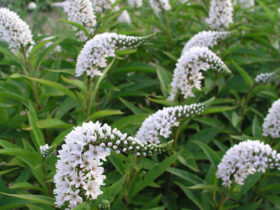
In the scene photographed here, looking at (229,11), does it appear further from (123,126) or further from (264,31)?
(123,126)

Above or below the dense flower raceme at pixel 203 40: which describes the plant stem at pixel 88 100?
below

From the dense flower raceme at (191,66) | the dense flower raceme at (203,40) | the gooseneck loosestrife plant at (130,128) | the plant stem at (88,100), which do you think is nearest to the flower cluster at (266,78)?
the gooseneck loosestrife plant at (130,128)

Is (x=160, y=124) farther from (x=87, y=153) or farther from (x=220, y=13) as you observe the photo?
(x=220, y=13)

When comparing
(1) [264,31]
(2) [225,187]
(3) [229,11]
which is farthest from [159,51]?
(2) [225,187]

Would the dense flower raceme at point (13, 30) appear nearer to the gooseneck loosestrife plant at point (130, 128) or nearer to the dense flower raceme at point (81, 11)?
the gooseneck loosestrife plant at point (130, 128)

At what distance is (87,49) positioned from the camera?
9.07 feet

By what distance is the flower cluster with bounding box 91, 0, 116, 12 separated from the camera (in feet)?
13.0

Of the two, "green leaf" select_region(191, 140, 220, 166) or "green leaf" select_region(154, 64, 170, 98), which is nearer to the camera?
"green leaf" select_region(191, 140, 220, 166)

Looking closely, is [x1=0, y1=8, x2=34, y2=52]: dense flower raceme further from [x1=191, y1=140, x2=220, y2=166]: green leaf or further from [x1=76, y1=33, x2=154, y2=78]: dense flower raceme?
[x1=191, y1=140, x2=220, y2=166]: green leaf

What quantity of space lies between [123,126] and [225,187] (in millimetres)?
984

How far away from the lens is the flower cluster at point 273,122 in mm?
2669

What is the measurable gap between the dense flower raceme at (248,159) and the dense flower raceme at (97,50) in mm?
1309

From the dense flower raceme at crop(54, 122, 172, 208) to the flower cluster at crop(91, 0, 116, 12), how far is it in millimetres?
2586

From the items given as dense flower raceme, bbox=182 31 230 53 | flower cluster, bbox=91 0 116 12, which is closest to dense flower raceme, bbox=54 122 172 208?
dense flower raceme, bbox=182 31 230 53
